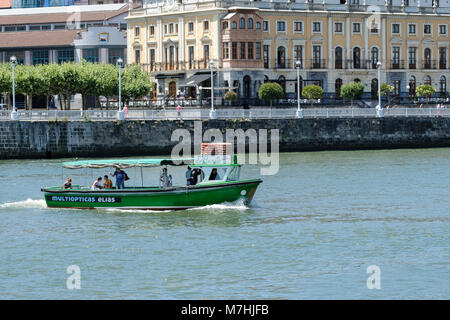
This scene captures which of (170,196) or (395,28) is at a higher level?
(395,28)

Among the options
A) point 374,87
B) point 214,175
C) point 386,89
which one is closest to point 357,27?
point 374,87

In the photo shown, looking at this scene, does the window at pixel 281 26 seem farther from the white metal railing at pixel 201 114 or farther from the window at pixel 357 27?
the white metal railing at pixel 201 114

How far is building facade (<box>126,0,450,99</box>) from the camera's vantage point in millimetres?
114062

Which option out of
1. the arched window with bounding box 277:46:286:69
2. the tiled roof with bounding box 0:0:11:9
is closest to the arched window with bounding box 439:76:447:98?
the arched window with bounding box 277:46:286:69

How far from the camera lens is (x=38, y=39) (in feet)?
434

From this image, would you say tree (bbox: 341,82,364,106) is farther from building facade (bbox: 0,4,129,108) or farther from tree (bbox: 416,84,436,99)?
building facade (bbox: 0,4,129,108)

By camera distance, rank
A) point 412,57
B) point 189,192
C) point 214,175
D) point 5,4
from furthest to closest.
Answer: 1. point 5,4
2. point 412,57
3. point 214,175
4. point 189,192

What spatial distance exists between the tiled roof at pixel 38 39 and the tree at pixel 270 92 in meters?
30.3

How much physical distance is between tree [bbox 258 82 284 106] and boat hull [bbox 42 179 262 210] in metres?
52.5

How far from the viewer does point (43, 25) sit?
13762 cm

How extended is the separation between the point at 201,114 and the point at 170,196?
128 feet

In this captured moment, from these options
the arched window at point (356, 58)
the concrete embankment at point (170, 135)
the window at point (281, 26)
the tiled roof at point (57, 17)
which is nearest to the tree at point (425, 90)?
the arched window at point (356, 58)

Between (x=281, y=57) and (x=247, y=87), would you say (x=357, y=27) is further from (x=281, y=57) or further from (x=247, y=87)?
(x=247, y=87)
